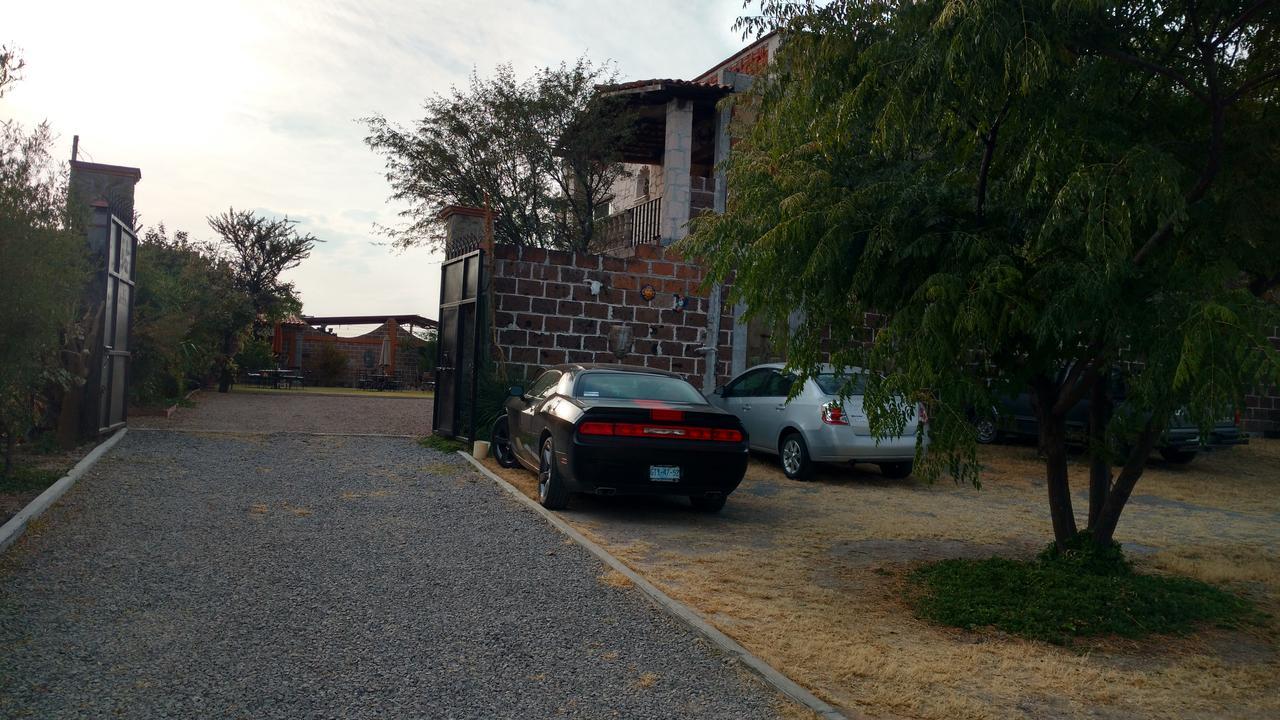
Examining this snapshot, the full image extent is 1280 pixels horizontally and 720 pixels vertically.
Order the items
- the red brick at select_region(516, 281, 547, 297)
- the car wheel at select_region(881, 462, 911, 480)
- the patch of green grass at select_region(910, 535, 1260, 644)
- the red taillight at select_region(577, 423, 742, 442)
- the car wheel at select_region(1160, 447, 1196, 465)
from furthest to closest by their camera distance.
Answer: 1. the car wheel at select_region(1160, 447, 1196, 465)
2. the red brick at select_region(516, 281, 547, 297)
3. the car wheel at select_region(881, 462, 911, 480)
4. the red taillight at select_region(577, 423, 742, 442)
5. the patch of green grass at select_region(910, 535, 1260, 644)

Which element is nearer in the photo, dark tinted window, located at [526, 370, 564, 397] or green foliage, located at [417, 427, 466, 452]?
dark tinted window, located at [526, 370, 564, 397]

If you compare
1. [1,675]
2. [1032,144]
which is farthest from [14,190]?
[1032,144]

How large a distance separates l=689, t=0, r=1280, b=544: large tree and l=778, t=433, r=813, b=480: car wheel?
5023 mm

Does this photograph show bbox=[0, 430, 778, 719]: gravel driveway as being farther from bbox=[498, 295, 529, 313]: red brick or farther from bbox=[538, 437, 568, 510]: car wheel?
bbox=[498, 295, 529, 313]: red brick

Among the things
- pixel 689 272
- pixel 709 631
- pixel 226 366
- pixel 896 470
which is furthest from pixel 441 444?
pixel 226 366

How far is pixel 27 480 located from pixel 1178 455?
15252mm

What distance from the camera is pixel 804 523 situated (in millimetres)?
9164

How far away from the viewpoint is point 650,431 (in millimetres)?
8664

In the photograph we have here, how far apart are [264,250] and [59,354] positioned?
19.2 metres

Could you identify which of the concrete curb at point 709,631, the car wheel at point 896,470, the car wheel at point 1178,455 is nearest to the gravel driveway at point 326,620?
the concrete curb at point 709,631

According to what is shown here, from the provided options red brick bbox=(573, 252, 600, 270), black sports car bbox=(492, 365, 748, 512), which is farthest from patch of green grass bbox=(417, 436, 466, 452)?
black sports car bbox=(492, 365, 748, 512)

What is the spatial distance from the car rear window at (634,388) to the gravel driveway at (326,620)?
1.45 metres

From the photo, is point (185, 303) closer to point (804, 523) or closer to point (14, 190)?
point (14, 190)

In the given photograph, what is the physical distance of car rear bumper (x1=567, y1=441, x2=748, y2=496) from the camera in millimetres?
8562
